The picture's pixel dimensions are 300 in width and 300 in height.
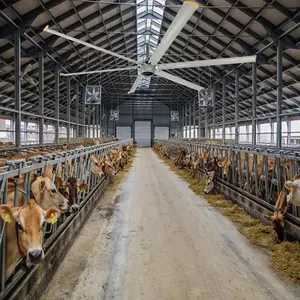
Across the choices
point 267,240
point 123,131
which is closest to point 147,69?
point 267,240

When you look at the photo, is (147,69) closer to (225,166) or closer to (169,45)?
(169,45)

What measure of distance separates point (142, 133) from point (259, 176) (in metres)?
36.7

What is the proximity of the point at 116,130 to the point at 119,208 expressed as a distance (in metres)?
36.2

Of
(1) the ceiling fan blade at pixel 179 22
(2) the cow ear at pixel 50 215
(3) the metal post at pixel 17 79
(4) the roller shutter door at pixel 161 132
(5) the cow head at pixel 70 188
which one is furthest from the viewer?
(4) the roller shutter door at pixel 161 132

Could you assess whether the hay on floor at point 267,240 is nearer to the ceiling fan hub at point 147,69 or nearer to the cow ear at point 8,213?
the cow ear at point 8,213

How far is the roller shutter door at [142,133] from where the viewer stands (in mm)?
42281

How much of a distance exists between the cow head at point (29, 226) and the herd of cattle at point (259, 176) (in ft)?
9.99

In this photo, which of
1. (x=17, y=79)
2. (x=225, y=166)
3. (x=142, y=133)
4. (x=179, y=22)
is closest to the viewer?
(x=179, y=22)

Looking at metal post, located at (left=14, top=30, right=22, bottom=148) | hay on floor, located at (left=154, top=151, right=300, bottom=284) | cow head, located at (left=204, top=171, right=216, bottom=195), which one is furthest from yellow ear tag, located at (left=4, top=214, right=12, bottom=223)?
metal post, located at (left=14, top=30, right=22, bottom=148)

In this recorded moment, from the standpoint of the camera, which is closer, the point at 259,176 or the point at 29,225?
the point at 29,225

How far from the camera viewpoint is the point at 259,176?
20.1ft

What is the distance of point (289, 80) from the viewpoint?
15992 mm

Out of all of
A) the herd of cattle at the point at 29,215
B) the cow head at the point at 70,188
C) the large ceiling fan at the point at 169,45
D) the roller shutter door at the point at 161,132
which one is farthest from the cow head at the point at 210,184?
the roller shutter door at the point at 161,132

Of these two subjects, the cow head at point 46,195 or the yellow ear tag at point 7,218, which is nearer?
the yellow ear tag at point 7,218
